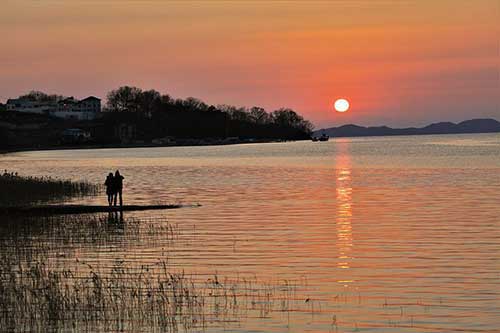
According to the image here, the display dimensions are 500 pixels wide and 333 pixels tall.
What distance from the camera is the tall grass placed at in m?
63.3

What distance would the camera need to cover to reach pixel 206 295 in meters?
28.0

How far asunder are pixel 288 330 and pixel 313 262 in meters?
12.1

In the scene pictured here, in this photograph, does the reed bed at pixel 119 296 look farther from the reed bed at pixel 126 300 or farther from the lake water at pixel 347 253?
the lake water at pixel 347 253

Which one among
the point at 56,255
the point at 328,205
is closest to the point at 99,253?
the point at 56,255

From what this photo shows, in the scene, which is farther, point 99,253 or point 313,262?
point 99,253

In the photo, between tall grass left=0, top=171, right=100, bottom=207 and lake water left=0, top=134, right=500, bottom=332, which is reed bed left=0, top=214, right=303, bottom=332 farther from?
tall grass left=0, top=171, right=100, bottom=207

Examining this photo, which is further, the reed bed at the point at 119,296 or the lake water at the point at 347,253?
the lake water at the point at 347,253

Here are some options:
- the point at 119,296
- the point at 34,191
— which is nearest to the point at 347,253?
the point at 119,296

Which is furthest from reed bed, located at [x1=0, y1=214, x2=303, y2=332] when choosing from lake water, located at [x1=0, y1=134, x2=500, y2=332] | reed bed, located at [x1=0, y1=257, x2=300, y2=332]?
lake water, located at [x1=0, y1=134, x2=500, y2=332]

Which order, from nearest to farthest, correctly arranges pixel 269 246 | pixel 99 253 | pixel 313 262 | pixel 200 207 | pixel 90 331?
1. pixel 90 331
2. pixel 313 262
3. pixel 99 253
4. pixel 269 246
5. pixel 200 207

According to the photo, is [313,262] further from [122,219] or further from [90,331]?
[122,219]

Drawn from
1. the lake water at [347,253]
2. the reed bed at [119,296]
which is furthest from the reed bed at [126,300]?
the lake water at [347,253]

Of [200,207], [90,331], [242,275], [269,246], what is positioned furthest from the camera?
[200,207]

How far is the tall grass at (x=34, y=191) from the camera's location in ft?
208
